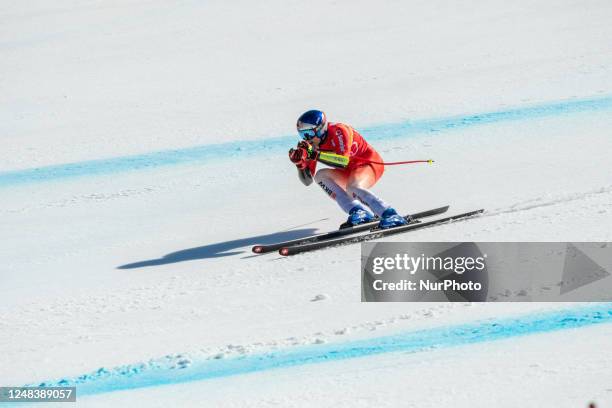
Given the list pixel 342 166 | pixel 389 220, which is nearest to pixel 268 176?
pixel 342 166

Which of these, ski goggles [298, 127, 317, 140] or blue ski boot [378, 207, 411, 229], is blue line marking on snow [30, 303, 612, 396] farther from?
ski goggles [298, 127, 317, 140]

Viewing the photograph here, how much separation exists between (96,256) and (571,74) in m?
6.56

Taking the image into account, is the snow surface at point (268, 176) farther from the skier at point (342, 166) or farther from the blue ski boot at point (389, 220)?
the skier at point (342, 166)

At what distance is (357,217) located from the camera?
696 centimetres

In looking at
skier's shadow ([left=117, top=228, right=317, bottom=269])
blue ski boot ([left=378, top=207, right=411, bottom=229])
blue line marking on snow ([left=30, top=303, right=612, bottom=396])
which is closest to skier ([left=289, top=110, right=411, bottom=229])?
blue ski boot ([left=378, top=207, right=411, bottom=229])

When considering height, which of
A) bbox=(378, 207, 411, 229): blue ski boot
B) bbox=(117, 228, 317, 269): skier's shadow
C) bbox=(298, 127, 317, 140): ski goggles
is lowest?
bbox=(117, 228, 317, 269): skier's shadow

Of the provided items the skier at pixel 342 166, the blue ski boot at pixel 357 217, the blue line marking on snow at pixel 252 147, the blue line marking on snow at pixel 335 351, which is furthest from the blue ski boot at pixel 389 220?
the blue line marking on snow at pixel 252 147

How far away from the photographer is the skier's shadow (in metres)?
6.81

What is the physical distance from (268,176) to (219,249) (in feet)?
5.93

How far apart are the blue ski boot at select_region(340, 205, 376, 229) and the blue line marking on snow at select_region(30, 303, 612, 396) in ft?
5.86

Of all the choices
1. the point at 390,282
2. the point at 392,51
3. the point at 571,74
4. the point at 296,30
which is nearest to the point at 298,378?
the point at 390,282

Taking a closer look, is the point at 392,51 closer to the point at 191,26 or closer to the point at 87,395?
the point at 191,26

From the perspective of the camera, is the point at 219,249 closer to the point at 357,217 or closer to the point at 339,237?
the point at 339,237

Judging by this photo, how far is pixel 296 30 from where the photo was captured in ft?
45.4
